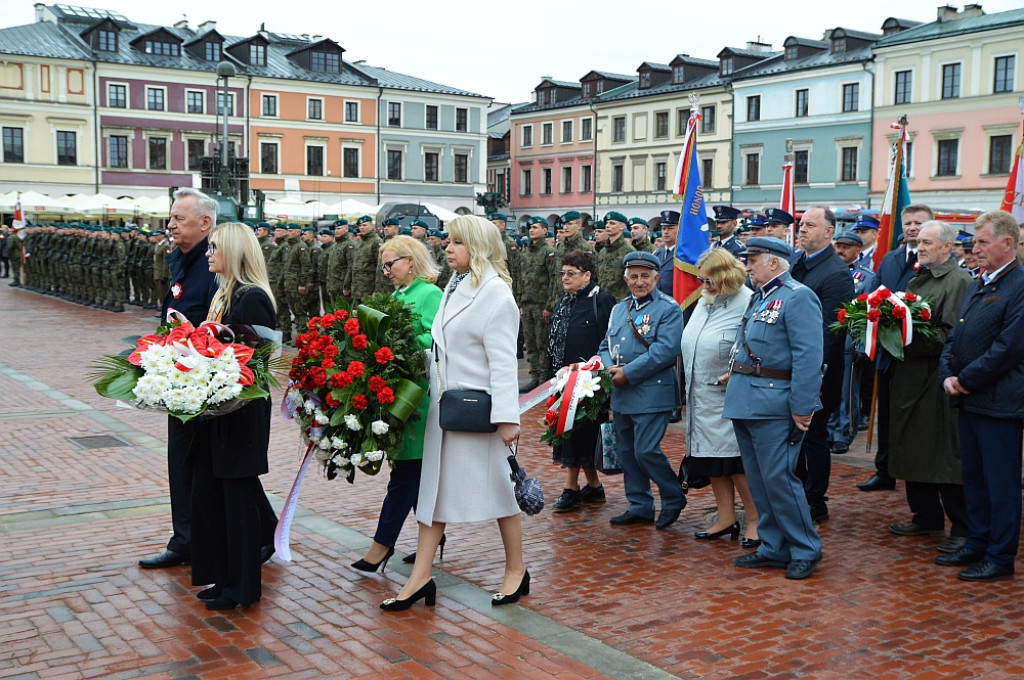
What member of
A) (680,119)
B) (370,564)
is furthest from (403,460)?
(680,119)

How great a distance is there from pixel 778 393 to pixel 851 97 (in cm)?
5042

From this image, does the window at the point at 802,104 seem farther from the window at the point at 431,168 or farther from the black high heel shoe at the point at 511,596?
the black high heel shoe at the point at 511,596

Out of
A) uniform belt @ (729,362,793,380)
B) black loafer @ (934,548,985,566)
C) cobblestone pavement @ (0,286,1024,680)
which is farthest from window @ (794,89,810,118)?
uniform belt @ (729,362,793,380)

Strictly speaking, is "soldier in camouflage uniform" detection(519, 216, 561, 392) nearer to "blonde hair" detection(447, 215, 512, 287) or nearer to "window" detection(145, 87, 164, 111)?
"blonde hair" detection(447, 215, 512, 287)

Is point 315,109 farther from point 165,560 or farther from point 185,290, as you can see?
point 165,560

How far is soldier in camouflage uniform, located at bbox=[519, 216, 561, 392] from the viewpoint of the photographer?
48.5 feet

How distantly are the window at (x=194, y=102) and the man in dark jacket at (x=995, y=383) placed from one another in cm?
5845

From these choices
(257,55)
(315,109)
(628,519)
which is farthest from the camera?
(315,109)

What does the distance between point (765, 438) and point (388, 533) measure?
2.30 meters

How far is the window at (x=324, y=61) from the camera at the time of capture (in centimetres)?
6356

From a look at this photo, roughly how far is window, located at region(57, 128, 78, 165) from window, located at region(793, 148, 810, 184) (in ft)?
127

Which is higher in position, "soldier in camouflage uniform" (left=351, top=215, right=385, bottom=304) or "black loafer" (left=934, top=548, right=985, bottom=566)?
"soldier in camouflage uniform" (left=351, top=215, right=385, bottom=304)

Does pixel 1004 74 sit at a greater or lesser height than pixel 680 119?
greater

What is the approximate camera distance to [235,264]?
5.77 meters
